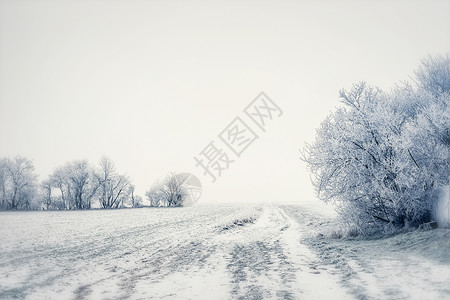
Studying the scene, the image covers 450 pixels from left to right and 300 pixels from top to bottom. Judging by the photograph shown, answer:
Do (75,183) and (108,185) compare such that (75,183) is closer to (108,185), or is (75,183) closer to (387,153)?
(108,185)

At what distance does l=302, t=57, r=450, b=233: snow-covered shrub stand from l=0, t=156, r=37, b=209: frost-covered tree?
7190 centimetres

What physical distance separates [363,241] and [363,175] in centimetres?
300

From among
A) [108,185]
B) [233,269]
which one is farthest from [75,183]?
[233,269]

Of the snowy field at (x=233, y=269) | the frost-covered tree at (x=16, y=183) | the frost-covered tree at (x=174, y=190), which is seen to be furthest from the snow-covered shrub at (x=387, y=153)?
the frost-covered tree at (x=174, y=190)

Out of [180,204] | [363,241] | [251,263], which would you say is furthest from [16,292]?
[180,204]

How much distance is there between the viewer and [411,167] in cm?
1283

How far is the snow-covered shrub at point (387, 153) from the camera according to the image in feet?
40.7

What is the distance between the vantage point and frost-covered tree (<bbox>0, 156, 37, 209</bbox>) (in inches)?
2596

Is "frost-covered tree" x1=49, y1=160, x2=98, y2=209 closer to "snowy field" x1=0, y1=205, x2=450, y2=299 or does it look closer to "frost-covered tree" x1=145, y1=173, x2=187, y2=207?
"frost-covered tree" x1=145, y1=173, x2=187, y2=207

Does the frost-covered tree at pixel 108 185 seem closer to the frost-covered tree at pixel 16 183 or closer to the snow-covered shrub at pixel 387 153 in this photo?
the frost-covered tree at pixel 16 183

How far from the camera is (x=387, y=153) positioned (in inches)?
527

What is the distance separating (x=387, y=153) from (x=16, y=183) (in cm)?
7591

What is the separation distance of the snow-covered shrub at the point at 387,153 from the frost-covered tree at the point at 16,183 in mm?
71900

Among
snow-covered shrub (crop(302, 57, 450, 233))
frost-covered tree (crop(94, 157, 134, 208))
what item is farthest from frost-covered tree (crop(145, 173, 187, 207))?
snow-covered shrub (crop(302, 57, 450, 233))
